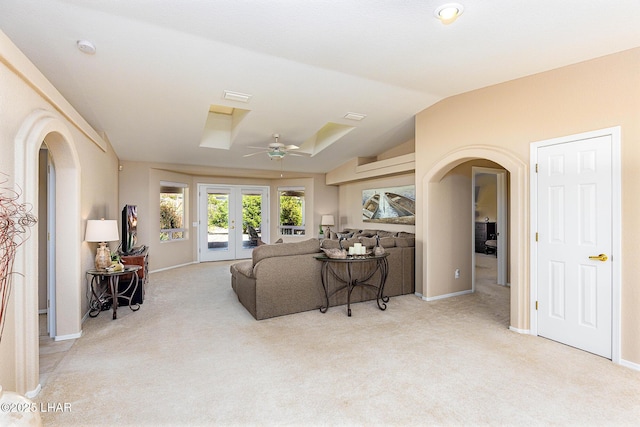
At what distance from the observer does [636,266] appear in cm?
273

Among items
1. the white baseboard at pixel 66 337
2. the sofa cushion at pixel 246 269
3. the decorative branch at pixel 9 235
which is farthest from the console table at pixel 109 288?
the decorative branch at pixel 9 235

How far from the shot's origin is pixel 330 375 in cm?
259

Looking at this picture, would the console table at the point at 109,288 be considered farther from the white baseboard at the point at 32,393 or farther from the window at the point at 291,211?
the window at the point at 291,211

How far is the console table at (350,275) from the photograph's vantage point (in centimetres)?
417

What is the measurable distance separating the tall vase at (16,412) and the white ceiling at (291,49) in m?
2.76

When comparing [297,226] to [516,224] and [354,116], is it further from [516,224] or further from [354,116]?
[516,224]

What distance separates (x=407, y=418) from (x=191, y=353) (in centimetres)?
203

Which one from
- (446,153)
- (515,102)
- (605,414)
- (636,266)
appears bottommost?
(605,414)

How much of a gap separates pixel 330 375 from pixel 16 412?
1.92m

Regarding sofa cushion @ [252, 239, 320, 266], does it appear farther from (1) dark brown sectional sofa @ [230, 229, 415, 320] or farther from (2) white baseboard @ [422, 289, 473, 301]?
(2) white baseboard @ [422, 289, 473, 301]

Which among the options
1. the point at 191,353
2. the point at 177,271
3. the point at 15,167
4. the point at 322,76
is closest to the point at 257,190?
the point at 177,271

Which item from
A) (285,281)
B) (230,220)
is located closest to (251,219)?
(230,220)

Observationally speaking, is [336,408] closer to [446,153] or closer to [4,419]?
[4,419]

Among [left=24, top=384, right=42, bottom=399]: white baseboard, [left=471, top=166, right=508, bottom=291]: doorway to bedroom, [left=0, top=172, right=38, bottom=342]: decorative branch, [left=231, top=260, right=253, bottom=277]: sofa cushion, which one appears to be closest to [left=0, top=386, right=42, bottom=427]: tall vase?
[left=0, top=172, right=38, bottom=342]: decorative branch
